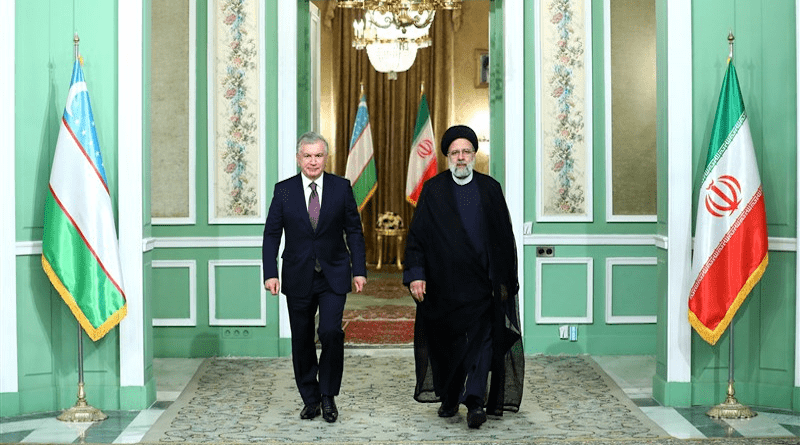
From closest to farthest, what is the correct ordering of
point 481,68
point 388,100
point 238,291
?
point 238,291 < point 481,68 < point 388,100

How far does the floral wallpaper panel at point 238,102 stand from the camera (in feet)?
25.4

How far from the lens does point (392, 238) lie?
14578 millimetres

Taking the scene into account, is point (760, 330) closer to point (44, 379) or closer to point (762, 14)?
point (762, 14)

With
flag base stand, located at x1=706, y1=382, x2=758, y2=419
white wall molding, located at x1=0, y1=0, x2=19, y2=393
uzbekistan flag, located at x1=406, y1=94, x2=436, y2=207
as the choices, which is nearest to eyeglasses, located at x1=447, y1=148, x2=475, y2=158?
flag base stand, located at x1=706, y1=382, x2=758, y2=419

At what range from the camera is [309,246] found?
17.9 ft

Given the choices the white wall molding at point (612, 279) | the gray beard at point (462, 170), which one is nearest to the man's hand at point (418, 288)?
Result: the gray beard at point (462, 170)

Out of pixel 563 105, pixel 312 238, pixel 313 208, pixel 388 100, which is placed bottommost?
pixel 312 238

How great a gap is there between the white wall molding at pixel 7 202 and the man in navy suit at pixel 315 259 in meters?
1.43

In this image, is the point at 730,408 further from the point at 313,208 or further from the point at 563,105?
the point at 563,105

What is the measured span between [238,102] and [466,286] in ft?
9.97

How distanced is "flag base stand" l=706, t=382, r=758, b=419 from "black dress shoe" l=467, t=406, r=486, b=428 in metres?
1.30

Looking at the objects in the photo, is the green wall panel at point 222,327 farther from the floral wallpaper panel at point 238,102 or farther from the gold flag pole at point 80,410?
the gold flag pole at point 80,410

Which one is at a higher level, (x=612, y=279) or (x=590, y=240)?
(x=590, y=240)

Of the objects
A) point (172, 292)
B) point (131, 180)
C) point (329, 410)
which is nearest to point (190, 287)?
point (172, 292)
